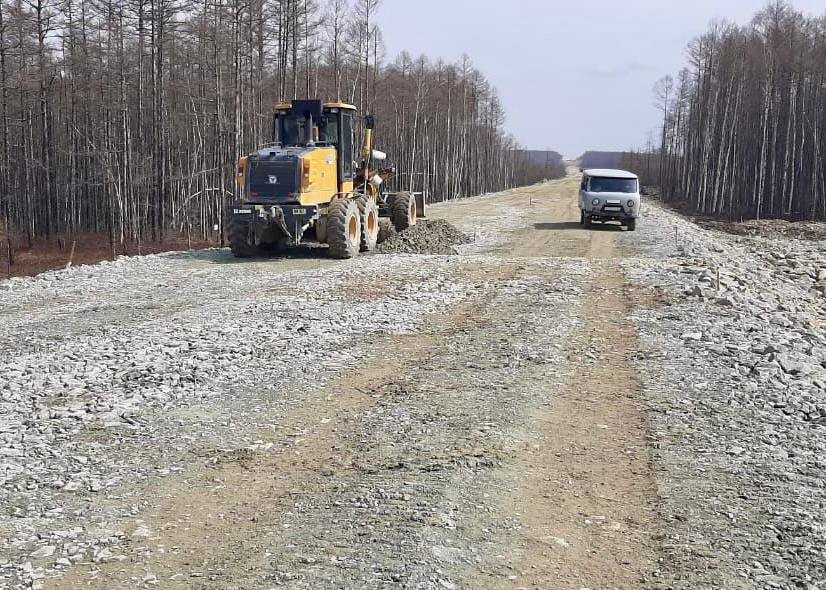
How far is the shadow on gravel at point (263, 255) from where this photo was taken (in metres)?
17.1

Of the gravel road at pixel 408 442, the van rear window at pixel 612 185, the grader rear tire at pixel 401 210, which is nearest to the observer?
the gravel road at pixel 408 442

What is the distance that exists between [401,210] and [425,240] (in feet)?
4.73

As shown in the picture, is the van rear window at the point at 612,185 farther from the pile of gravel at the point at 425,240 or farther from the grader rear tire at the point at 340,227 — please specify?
the grader rear tire at the point at 340,227

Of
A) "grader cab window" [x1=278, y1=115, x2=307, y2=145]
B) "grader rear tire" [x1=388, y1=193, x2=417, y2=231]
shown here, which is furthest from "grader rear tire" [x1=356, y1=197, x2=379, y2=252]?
"grader rear tire" [x1=388, y1=193, x2=417, y2=231]

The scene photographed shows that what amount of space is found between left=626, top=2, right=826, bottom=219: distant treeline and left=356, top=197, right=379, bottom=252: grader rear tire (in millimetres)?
31882

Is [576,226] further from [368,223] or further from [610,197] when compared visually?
[368,223]

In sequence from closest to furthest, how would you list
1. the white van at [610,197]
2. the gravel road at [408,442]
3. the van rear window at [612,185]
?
the gravel road at [408,442] → the white van at [610,197] → the van rear window at [612,185]

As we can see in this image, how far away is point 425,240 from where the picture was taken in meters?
20.4

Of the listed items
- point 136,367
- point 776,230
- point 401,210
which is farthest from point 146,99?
point 136,367

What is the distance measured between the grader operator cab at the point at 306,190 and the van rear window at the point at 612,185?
389 inches

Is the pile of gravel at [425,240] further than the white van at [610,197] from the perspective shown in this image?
No

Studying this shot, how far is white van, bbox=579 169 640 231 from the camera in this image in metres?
25.0

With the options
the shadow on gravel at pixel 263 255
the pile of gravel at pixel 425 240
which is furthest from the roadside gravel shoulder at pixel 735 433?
the shadow on gravel at pixel 263 255

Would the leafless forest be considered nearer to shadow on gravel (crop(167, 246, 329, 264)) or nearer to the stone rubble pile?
shadow on gravel (crop(167, 246, 329, 264))
